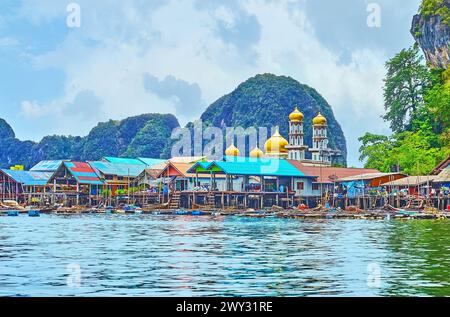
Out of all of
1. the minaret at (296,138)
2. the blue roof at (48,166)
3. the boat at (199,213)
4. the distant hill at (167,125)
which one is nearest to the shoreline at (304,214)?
the boat at (199,213)

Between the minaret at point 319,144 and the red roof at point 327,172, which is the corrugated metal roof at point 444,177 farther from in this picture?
the minaret at point 319,144

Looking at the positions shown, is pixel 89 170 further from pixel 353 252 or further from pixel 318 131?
pixel 353 252

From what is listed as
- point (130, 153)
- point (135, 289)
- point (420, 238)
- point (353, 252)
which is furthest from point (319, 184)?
point (135, 289)

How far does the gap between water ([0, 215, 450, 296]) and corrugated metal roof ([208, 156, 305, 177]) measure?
28.2 m

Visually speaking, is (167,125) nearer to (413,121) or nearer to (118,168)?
(118,168)

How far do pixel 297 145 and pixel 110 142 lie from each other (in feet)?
67.2

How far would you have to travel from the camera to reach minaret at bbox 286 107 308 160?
66375mm

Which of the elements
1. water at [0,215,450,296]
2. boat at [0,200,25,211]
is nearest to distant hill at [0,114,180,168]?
boat at [0,200,25,211]

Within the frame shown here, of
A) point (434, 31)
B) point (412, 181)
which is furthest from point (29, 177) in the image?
point (434, 31)

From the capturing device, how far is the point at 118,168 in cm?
6612

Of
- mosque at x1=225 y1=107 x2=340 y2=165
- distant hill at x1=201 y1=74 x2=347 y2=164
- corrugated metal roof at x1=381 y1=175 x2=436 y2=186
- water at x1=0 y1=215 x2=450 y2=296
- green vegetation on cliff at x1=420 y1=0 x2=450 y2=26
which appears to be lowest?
water at x1=0 y1=215 x2=450 y2=296

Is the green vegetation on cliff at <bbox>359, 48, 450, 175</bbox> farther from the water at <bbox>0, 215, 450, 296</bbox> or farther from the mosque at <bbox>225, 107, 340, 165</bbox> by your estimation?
the water at <bbox>0, 215, 450, 296</bbox>

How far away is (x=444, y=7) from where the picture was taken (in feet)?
175
